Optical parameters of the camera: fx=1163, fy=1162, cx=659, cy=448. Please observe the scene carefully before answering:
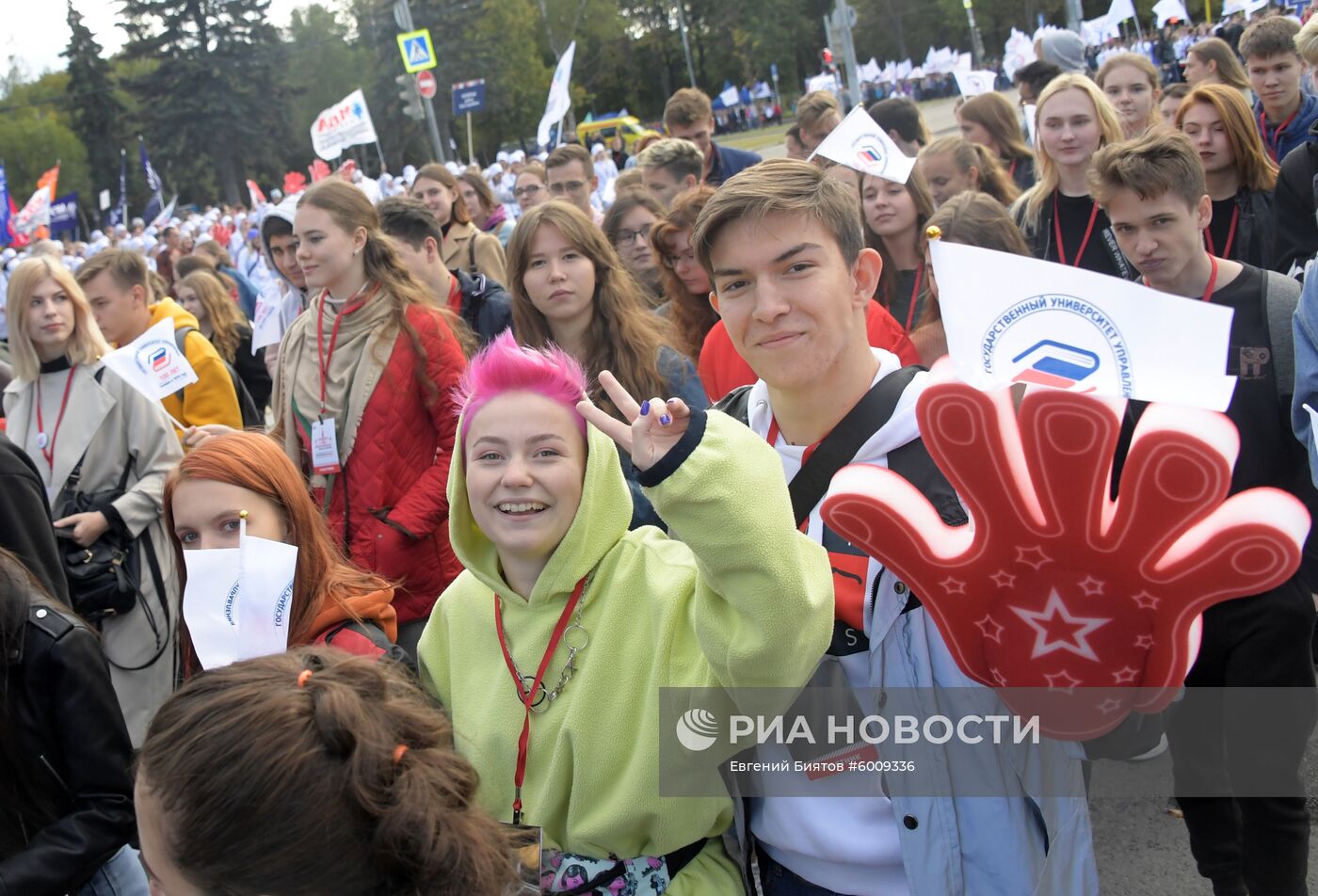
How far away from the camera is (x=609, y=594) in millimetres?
2246

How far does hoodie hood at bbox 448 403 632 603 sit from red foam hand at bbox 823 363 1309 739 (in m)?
0.54

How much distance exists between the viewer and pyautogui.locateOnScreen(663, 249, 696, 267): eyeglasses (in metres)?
4.47

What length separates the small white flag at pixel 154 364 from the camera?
4305mm

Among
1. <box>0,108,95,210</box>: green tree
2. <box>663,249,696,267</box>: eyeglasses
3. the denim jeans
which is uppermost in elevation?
<box>0,108,95,210</box>: green tree

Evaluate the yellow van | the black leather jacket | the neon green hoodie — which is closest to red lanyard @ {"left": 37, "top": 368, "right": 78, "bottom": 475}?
the black leather jacket

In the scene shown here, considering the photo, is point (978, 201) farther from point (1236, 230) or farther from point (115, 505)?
point (115, 505)

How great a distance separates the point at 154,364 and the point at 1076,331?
3.58 m

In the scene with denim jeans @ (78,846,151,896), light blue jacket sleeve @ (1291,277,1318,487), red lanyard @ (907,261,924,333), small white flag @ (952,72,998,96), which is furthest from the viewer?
small white flag @ (952,72,998,96)

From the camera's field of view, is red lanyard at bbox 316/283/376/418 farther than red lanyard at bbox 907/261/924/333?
No

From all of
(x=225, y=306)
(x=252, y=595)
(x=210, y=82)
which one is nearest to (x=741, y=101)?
(x=210, y=82)

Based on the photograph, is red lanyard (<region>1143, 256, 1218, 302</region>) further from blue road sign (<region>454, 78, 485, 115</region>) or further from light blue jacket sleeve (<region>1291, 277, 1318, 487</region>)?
blue road sign (<region>454, 78, 485, 115</region>)

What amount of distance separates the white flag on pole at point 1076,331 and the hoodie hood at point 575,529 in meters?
0.74

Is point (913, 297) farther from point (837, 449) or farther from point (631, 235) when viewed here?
point (837, 449)

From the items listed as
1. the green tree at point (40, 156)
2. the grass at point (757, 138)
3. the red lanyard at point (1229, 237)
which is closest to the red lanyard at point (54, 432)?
the red lanyard at point (1229, 237)
